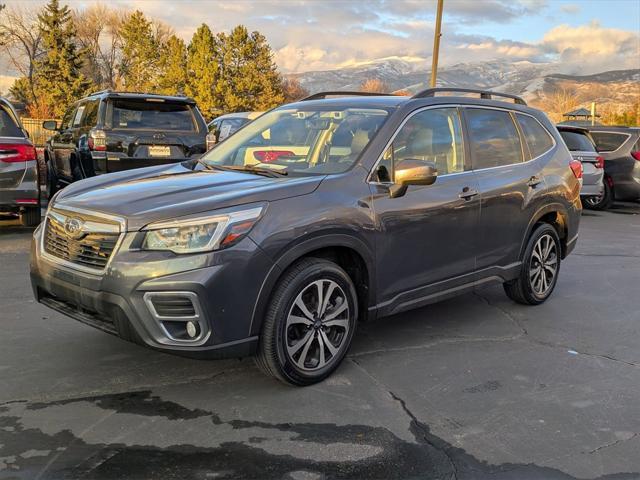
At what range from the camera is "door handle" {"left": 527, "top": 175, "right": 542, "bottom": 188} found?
531cm

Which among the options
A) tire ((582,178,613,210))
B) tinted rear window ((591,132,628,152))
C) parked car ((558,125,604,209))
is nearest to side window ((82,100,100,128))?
parked car ((558,125,604,209))

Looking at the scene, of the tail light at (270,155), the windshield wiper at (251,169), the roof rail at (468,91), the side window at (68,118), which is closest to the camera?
the windshield wiper at (251,169)

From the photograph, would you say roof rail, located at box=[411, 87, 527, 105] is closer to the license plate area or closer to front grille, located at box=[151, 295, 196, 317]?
front grille, located at box=[151, 295, 196, 317]

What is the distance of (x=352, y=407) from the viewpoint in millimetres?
3547

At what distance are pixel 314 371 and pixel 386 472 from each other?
102 centimetres

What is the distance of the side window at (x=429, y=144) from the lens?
420cm

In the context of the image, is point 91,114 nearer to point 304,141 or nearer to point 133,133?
point 133,133

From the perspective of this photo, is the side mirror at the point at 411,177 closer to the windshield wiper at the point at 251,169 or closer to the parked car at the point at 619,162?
the windshield wiper at the point at 251,169

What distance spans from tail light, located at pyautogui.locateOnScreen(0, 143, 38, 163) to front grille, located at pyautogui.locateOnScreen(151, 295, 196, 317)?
492 centimetres

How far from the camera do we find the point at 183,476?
279 cm

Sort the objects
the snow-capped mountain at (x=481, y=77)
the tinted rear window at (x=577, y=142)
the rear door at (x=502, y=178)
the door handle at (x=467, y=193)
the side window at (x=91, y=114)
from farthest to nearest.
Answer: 1. the snow-capped mountain at (x=481, y=77)
2. the tinted rear window at (x=577, y=142)
3. the side window at (x=91, y=114)
4. the rear door at (x=502, y=178)
5. the door handle at (x=467, y=193)

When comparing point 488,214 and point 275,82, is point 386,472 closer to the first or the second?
point 488,214

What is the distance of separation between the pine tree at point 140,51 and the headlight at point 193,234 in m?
57.4

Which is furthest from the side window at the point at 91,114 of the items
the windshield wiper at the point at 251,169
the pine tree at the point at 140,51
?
the pine tree at the point at 140,51
